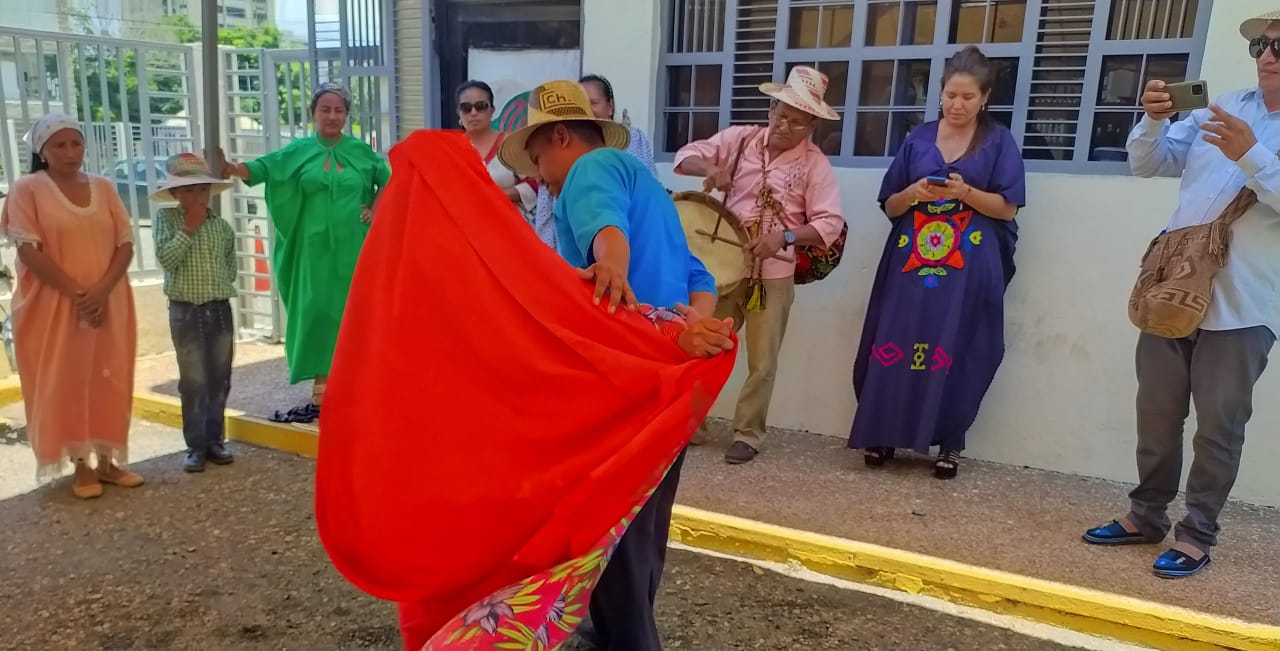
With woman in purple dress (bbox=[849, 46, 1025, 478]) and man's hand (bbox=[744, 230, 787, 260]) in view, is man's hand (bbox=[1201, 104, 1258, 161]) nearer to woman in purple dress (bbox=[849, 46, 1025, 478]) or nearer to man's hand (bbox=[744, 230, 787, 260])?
woman in purple dress (bbox=[849, 46, 1025, 478])

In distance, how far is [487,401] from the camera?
2109mm

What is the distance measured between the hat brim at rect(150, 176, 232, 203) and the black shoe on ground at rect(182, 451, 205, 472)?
53.0 inches

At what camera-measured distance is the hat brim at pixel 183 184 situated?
4227mm

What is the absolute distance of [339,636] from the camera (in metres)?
3.04

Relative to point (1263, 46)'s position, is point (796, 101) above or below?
below

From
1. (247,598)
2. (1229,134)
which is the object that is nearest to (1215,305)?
(1229,134)

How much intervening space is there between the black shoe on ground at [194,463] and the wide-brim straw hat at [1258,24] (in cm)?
510

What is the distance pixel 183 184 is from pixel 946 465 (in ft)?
13.5

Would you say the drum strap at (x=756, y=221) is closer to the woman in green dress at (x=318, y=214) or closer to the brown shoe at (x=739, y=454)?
the brown shoe at (x=739, y=454)

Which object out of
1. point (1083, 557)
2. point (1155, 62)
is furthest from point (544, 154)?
Result: point (1155, 62)

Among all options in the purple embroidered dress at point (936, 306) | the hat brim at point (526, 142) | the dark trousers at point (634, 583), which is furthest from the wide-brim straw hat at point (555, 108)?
the purple embroidered dress at point (936, 306)

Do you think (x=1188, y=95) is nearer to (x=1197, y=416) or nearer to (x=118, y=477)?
(x=1197, y=416)

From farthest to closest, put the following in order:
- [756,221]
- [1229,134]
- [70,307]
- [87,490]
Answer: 1. [756,221]
2. [87,490]
3. [70,307]
4. [1229,134]

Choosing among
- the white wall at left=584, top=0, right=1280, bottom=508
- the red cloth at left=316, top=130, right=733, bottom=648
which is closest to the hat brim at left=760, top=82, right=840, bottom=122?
the white wall at left=584, top=0, right=1280, bottom=508
